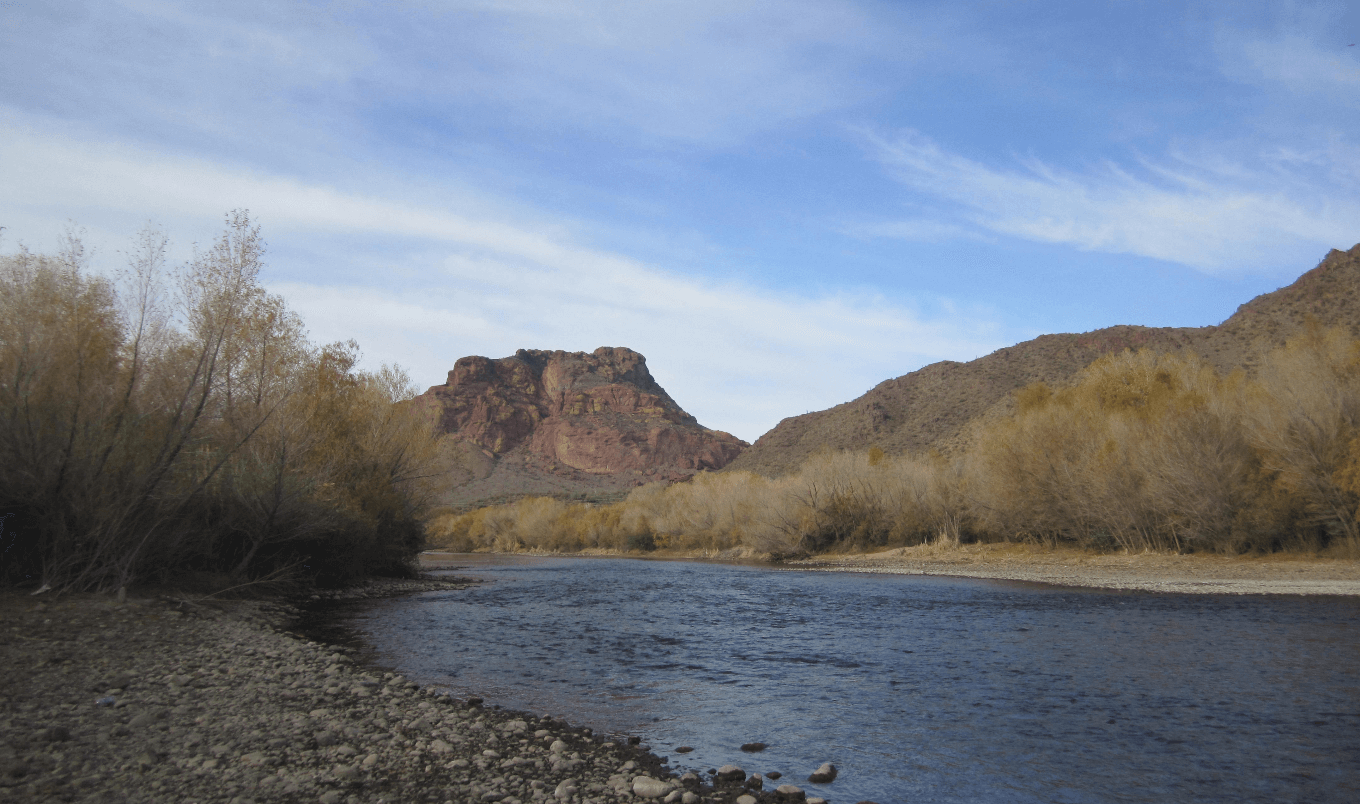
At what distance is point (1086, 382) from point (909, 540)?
54.2 ft

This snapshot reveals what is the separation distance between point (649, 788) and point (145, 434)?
13.6 meters

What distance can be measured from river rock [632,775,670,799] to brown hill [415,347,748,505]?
119 meters

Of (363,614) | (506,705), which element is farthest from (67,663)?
(363,614)

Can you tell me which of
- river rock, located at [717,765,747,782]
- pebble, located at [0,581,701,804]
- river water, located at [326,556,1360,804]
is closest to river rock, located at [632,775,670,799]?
pebble, located at [0,581,701,804]

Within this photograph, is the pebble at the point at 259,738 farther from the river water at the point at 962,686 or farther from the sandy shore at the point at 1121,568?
the sandy shore at the point at 1121,568

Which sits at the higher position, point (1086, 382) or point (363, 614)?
point (1086, 382)

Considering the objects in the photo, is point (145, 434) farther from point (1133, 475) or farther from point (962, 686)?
point (1133, 475)

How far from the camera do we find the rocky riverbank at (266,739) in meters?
5.93

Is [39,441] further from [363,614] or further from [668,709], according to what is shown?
[668,709]

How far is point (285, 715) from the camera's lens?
27.1 feet

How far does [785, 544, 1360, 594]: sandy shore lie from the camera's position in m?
23.2

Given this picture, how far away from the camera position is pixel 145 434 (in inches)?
578

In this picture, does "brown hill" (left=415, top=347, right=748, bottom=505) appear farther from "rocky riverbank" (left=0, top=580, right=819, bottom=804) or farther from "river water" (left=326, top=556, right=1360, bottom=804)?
"rocky riverbank" (left=0, top=580, right=819, bottom=804)

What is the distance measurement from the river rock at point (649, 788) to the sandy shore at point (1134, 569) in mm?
23157
